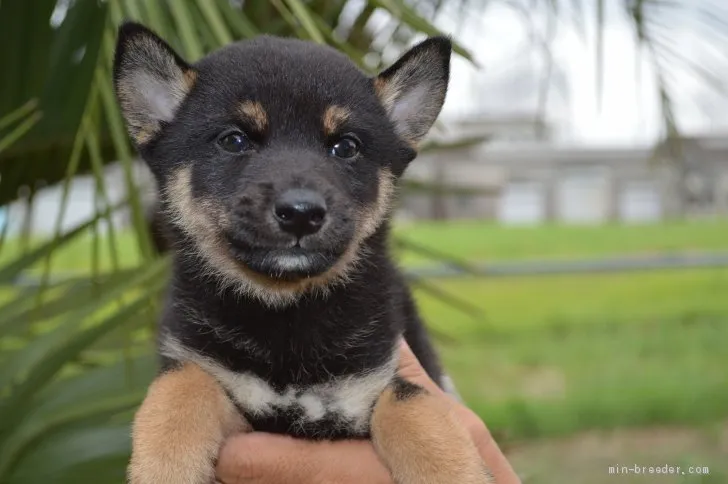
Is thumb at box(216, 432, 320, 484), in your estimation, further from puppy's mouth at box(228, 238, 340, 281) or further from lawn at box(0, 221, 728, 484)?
lawn at box(0, 221, 728, 484)

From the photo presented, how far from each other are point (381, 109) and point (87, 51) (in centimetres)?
64

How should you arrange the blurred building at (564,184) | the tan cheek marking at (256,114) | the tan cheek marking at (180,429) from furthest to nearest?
the blurred building at (564,184) → the tan cheek marking at (256,114) → the tan cheek marking at (180,429)

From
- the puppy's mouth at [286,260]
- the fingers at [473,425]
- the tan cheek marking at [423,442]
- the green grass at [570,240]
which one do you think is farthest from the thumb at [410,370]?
the green grass at [570,240]

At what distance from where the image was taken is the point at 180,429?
886 millimetres

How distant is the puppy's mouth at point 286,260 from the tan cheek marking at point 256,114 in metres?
0.16

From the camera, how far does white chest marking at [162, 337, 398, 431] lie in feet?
3.25

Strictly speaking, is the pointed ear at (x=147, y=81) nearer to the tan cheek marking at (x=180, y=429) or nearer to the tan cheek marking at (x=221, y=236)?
the tan cheek marking at (x=221, y=236)

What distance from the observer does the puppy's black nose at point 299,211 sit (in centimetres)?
87

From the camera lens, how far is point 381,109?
3.59 ft

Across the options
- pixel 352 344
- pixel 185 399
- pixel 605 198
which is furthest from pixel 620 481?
pixel 605 198

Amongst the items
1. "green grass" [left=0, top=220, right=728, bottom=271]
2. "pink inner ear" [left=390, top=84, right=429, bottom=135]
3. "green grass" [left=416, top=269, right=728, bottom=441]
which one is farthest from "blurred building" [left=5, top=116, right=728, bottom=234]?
"pink inner ear" [left=390, top=84, right=429, bottom=135]

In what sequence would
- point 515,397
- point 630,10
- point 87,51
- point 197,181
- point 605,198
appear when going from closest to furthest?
point 197,181, point 87,51, point 630,10, point 515,397, point 605,198

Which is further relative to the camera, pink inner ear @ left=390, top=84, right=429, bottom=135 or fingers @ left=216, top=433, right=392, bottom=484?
pink inner ear @ left=390, top=84, right=429, bottom=135

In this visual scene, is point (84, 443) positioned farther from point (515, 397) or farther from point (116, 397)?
point (515, 397)
